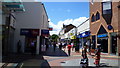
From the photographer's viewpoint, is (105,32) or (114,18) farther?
(105,32)

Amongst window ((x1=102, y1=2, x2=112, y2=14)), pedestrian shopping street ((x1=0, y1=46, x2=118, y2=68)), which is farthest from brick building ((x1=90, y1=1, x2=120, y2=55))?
pedestrian shopping street ((x1=0, y1=46, x2=118, y2=68))

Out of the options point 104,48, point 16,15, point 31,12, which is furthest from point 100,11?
point 16,15

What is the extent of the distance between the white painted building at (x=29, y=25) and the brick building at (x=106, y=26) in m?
9.23

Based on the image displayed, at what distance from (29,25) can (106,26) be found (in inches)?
424

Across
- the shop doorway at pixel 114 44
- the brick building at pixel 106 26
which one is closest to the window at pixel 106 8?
the brick building at pixel 106 26

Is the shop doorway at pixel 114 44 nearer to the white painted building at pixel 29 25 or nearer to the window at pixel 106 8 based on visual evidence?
the window at pixel 106 8

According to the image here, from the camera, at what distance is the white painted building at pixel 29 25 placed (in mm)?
20517

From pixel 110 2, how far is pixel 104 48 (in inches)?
268

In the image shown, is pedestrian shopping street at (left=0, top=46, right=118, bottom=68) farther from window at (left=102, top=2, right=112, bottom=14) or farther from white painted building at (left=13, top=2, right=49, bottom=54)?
window at (left=102, top=2, right=112, bottom=14)

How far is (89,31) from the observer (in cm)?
2877

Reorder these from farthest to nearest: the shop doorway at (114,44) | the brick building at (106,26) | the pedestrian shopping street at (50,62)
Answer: the shop doorway at (114,44), the brick building at (106,26), the pedestrian shopping street at (50,62)

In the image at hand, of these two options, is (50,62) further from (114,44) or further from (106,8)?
(106,8)

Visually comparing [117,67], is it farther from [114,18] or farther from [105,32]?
[105,32]

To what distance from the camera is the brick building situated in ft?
66.1
